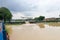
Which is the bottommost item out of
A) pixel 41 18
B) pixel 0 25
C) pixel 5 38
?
pixel 41 18

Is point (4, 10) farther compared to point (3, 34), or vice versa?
point (4, 10)

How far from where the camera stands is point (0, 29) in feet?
11.7

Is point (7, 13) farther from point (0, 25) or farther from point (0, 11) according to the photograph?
point (0, 25)

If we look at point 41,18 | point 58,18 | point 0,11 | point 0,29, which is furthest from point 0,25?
point 41,18

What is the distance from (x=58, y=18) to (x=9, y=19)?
23645mm

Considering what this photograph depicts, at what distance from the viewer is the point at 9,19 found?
4816cm

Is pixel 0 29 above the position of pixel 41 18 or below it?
above

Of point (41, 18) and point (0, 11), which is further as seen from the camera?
point (41, 18)

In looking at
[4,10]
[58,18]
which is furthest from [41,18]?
[4,10]

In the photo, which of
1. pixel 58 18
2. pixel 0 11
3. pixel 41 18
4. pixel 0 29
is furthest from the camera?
pixel 41 18

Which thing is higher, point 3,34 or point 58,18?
point 3,34

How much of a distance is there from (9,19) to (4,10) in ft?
8.99

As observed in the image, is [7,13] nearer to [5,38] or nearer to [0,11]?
[0,11]

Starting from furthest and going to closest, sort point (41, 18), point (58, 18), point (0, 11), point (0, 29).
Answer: point (41, 18)
point (58, 18)
point (0, 11)
point (0, 29)
